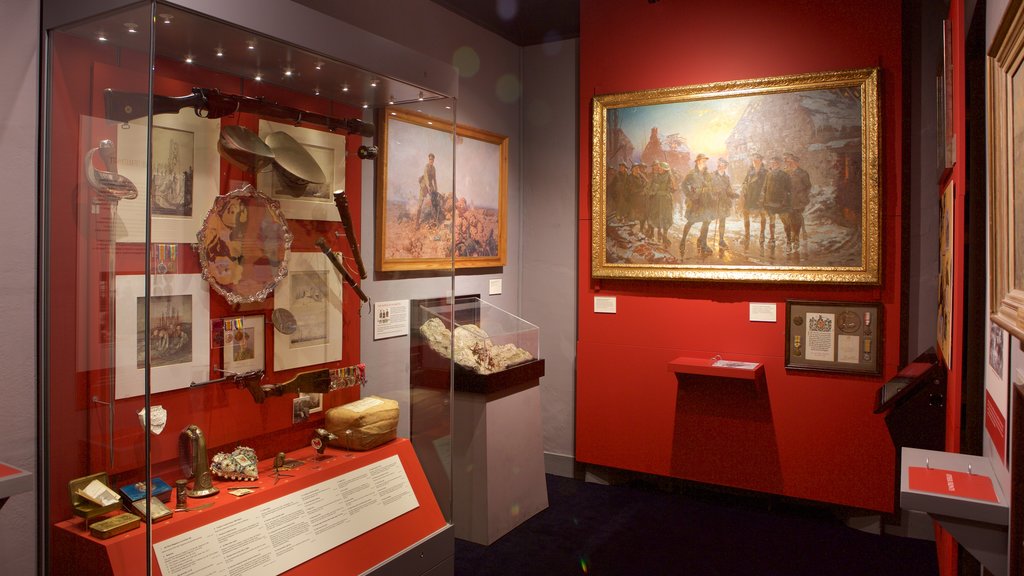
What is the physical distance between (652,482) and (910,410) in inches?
88.0

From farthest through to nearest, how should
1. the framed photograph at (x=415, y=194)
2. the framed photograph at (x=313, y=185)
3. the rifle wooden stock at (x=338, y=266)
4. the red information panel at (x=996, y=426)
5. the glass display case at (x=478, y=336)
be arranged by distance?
the glass display case at (x=478, y=336) → the framed photograph at (x=415, y=194) → the rifle wooden stock at (x=338, y=266) → the framed photograph at (x=313, y=185) → the red information panel at (x=996, y=426)

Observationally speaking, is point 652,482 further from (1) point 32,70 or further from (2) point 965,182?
(1) point 32,70

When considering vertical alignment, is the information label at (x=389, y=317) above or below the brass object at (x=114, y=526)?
above

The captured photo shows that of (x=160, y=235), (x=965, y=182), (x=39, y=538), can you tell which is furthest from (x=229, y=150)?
(x=965, y=182)

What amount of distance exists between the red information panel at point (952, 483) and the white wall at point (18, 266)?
2.71m

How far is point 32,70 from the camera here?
2.34m

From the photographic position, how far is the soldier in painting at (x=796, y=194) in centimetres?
464

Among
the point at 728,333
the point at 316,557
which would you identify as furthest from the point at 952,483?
the point at 728,333

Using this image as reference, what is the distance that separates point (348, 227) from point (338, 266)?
0.19 metres

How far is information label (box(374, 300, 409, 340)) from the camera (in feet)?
11.6

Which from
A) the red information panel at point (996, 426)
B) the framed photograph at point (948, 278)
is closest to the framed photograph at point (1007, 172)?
the red information panel at point (996, 426)

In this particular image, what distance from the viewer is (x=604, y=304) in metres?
5.38

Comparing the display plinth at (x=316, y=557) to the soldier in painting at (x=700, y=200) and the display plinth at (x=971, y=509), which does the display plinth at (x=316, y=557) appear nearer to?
the display plinth at (x=971, y=509)

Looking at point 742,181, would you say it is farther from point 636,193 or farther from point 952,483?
point 952,483
